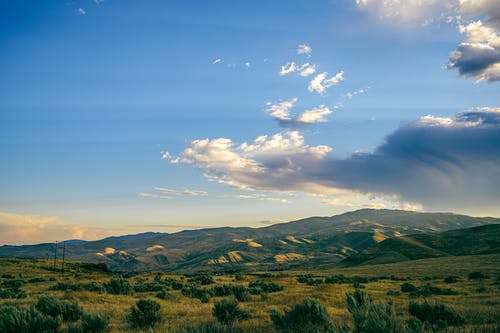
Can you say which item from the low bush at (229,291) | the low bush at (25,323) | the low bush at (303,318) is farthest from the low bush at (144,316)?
the low bush at (229,291)

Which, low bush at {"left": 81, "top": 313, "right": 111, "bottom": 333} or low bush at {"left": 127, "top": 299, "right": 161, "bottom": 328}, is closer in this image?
low bush at {"left": 81, "top": 313, "right": 111, "bottom": 333}

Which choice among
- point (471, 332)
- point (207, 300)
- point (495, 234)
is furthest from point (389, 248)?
point (471, 332)

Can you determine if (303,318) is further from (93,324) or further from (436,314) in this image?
(93,324)

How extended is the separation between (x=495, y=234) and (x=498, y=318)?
496 ft

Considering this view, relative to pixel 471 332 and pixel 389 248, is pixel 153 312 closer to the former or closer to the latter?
pixel 471 332

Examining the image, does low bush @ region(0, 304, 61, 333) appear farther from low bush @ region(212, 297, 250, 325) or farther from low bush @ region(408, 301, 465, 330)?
low bush @ region(408, 301, 465, 330)

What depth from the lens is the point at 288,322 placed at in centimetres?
984

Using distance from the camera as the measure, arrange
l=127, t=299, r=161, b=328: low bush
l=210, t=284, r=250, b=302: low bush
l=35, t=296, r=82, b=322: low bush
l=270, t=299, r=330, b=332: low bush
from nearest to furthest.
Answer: l=270, t=299, r=330, b=332: low bush < l=127, t=299, r=161, b=328: low bush < l=35, t=296, r=82, b=322: low bush < l=210, t=284, r=250, b=302: low bush

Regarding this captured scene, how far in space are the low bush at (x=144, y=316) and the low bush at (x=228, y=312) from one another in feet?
6.80

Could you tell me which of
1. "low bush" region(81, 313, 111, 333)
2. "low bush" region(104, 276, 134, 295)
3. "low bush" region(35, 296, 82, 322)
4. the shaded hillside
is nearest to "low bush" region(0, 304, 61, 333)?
"low bush" region(81, 313, 111, 333)

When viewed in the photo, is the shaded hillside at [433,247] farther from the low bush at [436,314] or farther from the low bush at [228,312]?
the low bush at [228,312]

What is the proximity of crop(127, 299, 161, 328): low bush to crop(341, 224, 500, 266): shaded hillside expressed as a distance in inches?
4556

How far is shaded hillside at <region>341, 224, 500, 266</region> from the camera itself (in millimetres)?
121562

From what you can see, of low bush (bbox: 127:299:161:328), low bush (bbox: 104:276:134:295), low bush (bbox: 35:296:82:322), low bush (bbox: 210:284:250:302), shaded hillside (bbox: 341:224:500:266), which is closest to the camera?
low bush (bbox: 127:299:161:328)
